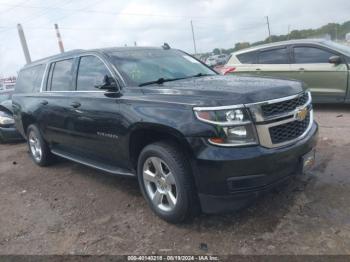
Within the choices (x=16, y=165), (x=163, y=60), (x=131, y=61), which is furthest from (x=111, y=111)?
(x=16, y=165)

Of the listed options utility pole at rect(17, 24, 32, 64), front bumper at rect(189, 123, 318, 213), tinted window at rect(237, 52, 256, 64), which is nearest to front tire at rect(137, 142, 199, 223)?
front bumper at rect(189, 123, 318, 213)

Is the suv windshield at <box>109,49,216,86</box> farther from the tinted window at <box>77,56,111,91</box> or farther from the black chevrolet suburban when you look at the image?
the tinted window at <box>77,56,111,91</box>

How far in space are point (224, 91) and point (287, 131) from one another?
69cm

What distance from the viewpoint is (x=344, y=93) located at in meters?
7.81

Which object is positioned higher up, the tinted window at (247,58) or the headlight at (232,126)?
the tinted window at (247,58)

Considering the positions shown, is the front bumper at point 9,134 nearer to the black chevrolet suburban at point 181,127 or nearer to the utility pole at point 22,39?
the black chevrolet suburban at point 181,127

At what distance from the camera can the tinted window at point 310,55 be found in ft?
26.5

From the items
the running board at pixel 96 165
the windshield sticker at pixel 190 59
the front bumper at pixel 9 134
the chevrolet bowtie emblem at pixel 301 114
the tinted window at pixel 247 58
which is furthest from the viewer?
the tinted window at pixel 247 58

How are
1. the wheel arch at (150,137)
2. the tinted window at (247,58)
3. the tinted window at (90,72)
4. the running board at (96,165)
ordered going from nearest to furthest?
the wheel arch at (150,137)
the running board at (96,165)
the tinted window at (90,72)
the tinted window at (247,58)

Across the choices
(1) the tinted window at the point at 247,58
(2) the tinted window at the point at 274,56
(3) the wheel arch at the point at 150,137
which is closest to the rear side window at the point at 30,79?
(3) the wheel arch at the point at 150,137

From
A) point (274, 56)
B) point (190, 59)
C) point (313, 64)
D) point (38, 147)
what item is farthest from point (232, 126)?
point (274, 56)

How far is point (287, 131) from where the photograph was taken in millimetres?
3430

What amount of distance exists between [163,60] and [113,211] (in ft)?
6.46

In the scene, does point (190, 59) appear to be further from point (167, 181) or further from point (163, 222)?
point (163, 222)
